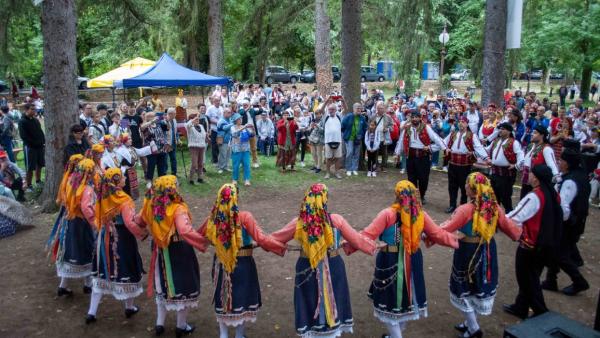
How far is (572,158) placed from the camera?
6086mm

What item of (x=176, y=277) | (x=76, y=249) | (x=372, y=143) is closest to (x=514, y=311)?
(x=176, y=277)

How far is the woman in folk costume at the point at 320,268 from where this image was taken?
4297 millimetres

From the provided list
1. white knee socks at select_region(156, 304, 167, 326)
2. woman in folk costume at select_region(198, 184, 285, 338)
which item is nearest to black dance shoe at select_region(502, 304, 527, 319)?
woman in folk costume at select_region(198, 184, 285, 338)

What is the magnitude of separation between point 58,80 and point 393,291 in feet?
24.5

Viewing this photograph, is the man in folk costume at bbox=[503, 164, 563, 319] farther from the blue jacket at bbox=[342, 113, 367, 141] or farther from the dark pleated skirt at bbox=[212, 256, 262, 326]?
the blue jacket at bbox=[342, 113, 367, 141]

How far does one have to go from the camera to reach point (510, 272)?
683 centimetres

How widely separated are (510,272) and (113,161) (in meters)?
6.43

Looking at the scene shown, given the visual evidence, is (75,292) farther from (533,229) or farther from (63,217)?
(533,229)

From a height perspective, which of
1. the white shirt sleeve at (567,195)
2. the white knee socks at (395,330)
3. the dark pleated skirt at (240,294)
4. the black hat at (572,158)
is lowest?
the white knee socks at (395,330)

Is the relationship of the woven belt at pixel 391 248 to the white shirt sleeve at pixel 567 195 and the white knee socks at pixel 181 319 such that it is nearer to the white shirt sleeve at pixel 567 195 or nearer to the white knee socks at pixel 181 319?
the white knee socks at pixel 181 319

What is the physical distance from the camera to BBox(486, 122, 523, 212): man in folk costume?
7984mm

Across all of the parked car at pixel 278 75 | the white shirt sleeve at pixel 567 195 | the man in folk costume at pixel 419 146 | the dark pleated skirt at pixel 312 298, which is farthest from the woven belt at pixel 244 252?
the parked car at pixel 278 75

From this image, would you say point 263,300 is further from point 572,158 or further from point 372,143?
point 372,143

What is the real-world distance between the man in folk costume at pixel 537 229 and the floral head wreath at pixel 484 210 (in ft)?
1.64
